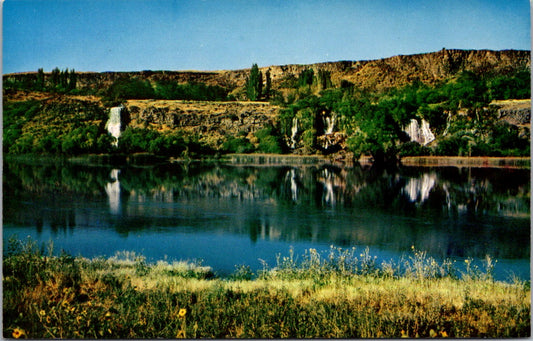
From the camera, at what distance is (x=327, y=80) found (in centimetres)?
3031

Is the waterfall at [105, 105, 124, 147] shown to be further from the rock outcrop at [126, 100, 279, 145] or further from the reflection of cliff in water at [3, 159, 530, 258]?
the reflection of cliff in water at [3, 159, 530, 258]

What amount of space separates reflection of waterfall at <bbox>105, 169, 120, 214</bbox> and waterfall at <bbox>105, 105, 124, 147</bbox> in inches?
538

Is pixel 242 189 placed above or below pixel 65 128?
below

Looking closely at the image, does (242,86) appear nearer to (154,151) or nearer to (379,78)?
(154,151)

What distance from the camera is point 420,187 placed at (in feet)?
57.0

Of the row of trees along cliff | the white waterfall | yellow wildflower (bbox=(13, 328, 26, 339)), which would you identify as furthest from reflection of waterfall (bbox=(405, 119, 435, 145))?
yellow wildflower (bbox=(13, 328, 26, 339))

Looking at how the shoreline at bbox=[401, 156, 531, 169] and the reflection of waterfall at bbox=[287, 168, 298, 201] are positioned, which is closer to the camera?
the shoreline at bbox=[401, 156, 531, 169]

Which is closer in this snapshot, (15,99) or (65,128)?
(15,99)

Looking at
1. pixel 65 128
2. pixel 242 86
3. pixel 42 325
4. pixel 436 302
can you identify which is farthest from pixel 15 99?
pixel 436 302

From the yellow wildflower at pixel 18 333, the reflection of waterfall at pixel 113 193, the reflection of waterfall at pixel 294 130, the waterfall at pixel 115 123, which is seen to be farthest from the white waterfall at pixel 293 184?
the waterfall at pixel 115 123

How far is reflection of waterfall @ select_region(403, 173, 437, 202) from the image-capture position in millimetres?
15338

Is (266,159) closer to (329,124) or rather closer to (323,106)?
(323,106)

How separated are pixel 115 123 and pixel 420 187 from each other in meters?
23.8

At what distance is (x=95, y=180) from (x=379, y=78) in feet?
78.9
